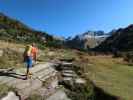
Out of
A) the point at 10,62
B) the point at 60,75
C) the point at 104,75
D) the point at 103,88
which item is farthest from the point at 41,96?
the point at 10,62

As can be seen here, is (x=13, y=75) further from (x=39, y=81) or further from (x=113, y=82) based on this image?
(x=113, y=82)

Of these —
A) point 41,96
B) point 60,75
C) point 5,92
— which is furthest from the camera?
point 60,75

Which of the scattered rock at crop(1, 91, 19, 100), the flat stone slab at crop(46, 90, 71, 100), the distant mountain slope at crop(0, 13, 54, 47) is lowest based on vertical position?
the flat stone slab at crop(46, 90, 71, 100)

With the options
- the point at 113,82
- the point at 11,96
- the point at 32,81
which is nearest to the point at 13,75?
the point at 32,81

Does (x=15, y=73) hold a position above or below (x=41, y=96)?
above

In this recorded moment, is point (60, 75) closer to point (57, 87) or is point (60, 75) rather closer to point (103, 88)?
point (57, 87)

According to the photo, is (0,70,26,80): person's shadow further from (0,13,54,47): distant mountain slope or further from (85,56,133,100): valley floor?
(0,13,54,47): distant mountain slope

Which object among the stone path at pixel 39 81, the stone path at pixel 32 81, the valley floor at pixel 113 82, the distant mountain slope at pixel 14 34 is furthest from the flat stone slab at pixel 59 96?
the distant mountain slope at pixel 14 34

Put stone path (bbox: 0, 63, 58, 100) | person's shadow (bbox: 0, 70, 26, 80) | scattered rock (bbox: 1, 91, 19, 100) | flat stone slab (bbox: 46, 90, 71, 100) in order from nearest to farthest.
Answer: scattered rock (bbox: 1, 91, 19, 100) → stone path (bbox: 0, 63, 58, 100) → flat stone slab (bbox: 46, 90, 71, 100) → person's shadow (bbox: 0, 70, 26, 80)

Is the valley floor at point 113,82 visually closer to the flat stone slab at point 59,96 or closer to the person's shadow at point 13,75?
the flat stone slab at point 59,96

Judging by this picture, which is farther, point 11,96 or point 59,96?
point 59,96

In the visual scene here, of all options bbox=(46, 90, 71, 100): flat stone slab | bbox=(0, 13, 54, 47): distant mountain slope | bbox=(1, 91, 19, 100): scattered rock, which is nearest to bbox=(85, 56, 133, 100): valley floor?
bbox=(46, 90, 71, 100): flat stone slab

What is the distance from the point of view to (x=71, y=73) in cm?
2133

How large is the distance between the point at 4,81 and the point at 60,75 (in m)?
5.74
